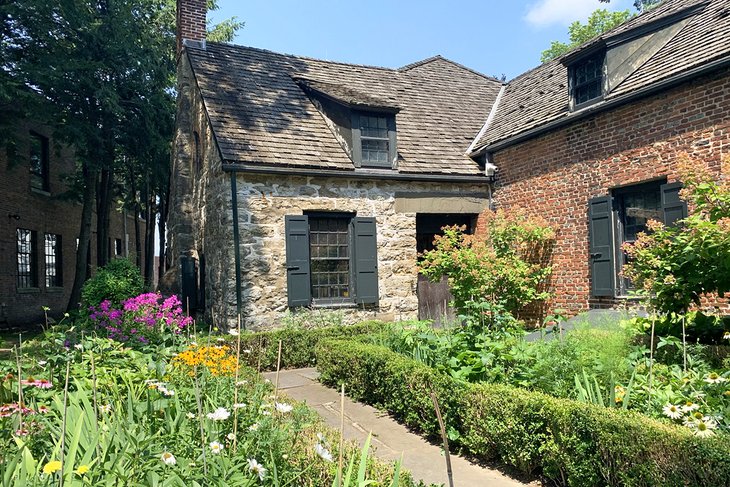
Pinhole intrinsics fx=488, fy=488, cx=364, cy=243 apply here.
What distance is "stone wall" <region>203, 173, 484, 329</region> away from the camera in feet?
31.4

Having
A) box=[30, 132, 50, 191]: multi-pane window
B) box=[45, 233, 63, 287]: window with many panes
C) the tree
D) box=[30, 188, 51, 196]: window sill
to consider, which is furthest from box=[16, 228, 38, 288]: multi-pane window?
the tree

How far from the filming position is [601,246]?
897 cm

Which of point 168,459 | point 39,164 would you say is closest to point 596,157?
point 168,459

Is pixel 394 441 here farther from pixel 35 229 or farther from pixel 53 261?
pixel 53 261

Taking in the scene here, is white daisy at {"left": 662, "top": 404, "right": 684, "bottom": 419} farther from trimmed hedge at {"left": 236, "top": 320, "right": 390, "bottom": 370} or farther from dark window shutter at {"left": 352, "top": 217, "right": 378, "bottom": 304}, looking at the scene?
dark window shutter at {"left": 352, "top": 217, "right": 378, "bottom": 304}

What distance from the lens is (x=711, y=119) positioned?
7340 millimetres

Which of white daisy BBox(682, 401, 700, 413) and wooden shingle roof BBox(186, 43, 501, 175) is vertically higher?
wooden shingle roof BBox(186, 43, 501, 175)

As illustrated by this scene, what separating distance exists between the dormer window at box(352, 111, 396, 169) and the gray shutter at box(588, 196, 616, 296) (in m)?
4.33

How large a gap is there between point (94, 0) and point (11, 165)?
5575 millimetres

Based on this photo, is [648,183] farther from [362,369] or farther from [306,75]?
[306,75]

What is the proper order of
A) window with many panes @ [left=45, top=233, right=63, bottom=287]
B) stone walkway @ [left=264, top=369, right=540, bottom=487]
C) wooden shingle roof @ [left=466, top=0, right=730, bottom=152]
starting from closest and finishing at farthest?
stone walkway @ [left=264, top=369, right=540, bottom=487]
wooden shingle roof @ [left=466, top=0, right=730, bottom=152]
window with many panes @ [left=45, top=233, right=63, bottom=287]

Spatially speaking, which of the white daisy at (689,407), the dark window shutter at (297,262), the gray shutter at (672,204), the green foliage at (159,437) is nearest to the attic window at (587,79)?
the gray shutter at (672,204)

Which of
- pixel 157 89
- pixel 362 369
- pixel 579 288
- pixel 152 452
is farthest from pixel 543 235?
pixel 157 89

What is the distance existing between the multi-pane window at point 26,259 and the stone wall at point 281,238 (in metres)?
9.80
